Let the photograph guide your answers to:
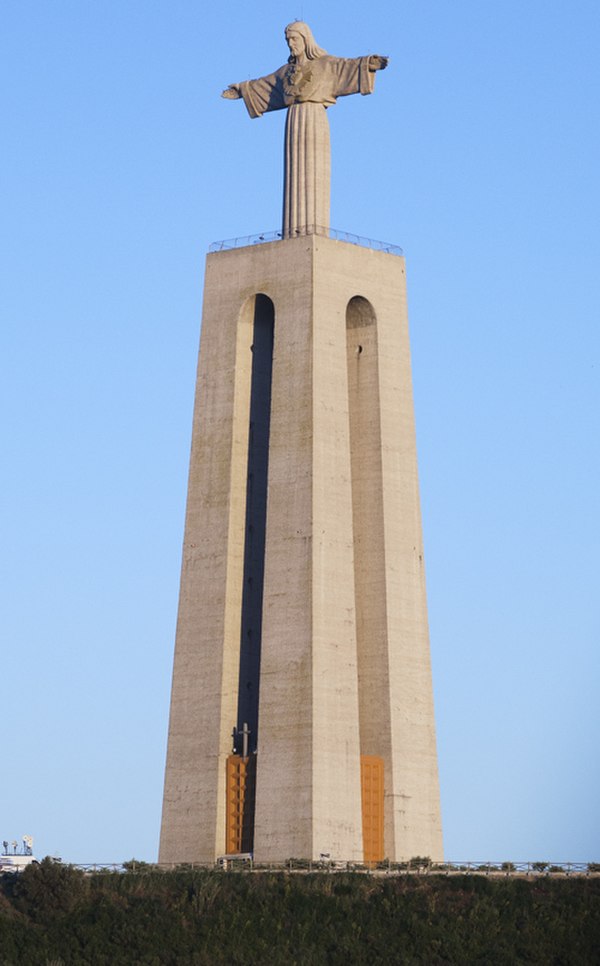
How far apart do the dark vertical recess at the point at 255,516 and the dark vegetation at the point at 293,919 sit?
8.58 metres

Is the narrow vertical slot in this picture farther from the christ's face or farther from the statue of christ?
the christ's face

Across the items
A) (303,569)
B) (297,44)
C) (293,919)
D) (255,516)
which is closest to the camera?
(293,919)

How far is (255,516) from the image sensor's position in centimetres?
8100

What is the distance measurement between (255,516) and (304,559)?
4.79 metres

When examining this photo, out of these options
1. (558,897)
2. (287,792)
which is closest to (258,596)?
(287,792)

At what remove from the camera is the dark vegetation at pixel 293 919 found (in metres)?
65.9

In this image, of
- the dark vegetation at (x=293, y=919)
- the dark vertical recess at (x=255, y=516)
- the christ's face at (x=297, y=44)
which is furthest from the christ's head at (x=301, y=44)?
the dark vegetation at (x=293, y=919)

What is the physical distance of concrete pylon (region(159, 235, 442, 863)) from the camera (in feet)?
248

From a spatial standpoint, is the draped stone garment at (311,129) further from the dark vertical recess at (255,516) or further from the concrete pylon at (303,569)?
the dark vertical recess at (255,516)

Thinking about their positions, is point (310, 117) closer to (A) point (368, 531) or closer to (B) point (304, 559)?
(A) point (368, 531)

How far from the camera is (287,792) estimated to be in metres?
75.1

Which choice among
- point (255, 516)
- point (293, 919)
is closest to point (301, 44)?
point (255, 516)

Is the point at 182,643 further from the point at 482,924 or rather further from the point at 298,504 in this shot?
the point at 482,924

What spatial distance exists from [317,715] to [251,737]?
3.85 meters
